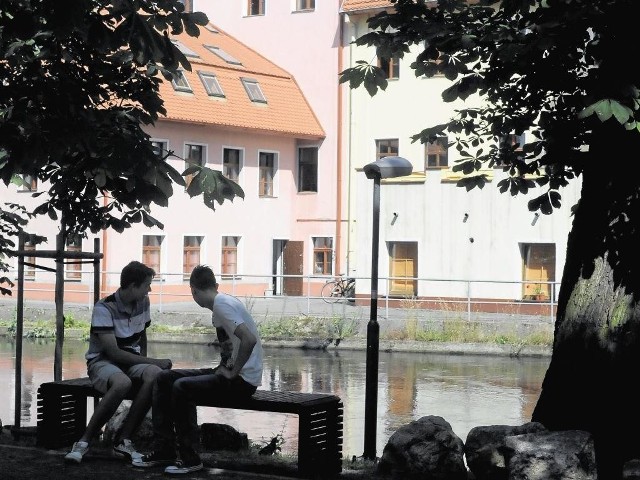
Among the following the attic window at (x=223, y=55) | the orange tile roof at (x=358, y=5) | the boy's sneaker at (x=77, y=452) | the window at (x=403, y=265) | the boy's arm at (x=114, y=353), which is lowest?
the boy's sneaker at (x=77, y=452)

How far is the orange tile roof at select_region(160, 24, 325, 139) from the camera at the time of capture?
51.6 metres

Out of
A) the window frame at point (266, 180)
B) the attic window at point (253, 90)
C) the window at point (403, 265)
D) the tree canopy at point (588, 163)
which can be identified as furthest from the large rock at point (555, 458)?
the window frame at point (266, 180)

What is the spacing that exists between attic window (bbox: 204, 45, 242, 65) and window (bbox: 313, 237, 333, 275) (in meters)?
7.72

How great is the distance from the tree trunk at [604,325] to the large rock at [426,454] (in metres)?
1.13

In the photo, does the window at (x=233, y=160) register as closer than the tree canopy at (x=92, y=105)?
No

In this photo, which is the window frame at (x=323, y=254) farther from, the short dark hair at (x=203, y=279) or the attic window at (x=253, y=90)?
the short dark hair at (x=203, y=279)

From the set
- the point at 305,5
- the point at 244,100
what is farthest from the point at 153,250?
the point at 305,5

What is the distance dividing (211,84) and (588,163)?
4310 centimetres

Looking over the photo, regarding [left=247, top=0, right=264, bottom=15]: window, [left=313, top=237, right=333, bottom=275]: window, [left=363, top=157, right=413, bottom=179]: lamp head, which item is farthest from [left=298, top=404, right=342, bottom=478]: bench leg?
[left=247, top=0, right=264, bottom=15]: window

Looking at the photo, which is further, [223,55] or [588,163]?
[223,55]

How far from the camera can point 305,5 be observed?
2197 inches

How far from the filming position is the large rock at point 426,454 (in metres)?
9.36

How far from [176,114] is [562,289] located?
40.2 meters

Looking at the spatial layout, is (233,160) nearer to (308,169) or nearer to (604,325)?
(308,169)
